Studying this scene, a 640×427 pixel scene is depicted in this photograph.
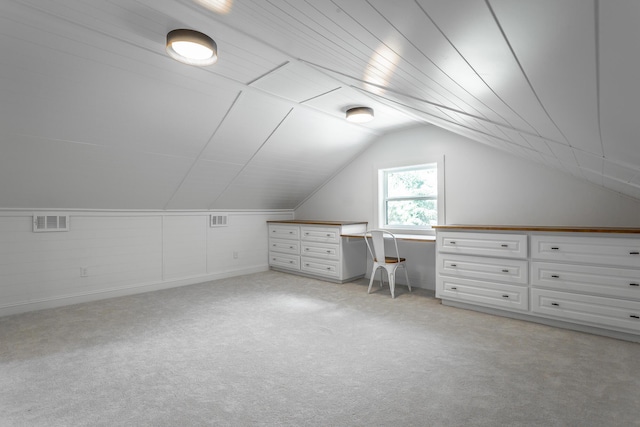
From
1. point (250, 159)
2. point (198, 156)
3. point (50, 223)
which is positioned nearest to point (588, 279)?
point (250, 159)

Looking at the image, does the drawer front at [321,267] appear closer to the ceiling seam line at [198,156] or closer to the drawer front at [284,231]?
the drawer front at [284,231]

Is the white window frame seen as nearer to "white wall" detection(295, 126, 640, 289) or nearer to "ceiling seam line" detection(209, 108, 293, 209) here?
"white wall" detection(295, 126, 640, 289)

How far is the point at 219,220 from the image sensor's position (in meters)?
5.36

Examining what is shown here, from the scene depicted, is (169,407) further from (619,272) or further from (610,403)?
(619,272)

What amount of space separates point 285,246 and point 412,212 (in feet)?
7.17

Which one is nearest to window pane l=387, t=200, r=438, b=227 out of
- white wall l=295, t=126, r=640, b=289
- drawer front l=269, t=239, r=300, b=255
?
white wall l=295, t=126, r=640, b=289

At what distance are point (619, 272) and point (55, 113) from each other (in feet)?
16.1

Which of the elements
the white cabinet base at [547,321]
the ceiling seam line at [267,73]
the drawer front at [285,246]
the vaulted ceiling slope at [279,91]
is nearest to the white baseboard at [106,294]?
the drawer front at [285,246]

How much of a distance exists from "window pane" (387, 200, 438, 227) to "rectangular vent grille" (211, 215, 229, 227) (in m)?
2.63

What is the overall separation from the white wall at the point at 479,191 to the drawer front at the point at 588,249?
72 cm

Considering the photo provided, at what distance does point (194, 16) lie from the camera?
6.56 feet

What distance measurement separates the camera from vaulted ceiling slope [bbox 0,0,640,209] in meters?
0.67

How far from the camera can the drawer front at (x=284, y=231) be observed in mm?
5471

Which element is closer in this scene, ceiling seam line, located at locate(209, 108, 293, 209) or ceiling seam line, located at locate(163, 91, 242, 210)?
ceiling seam line, located at locate(163, 91, 242, 210)
